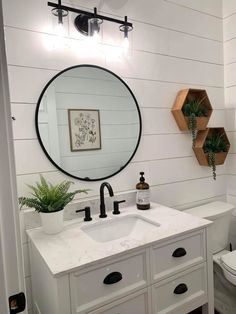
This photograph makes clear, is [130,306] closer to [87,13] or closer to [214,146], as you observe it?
[214,146]

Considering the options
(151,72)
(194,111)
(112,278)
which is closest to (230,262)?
(112,278)

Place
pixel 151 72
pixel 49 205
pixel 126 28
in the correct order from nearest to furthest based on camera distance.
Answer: pixel 49 205
pixel 126 28
pixel 151 72

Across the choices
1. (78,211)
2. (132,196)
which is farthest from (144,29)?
(78,211)

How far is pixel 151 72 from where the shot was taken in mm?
1755

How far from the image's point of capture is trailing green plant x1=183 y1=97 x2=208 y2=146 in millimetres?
1824

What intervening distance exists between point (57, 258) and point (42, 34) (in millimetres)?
1185

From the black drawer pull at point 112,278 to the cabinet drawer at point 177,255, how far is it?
0.18m

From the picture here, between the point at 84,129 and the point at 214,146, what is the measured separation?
110cm

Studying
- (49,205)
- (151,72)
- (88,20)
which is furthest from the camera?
(151,72)

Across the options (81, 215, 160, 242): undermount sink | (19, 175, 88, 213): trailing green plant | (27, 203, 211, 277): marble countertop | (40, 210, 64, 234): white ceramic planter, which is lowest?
(81, 215, 160, 242): undermount sink

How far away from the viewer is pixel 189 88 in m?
1.89

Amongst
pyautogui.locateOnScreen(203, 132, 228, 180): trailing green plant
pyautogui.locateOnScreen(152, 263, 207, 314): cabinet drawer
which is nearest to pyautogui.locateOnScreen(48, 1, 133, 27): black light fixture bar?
pyautogui.locateOnScreen(203, 132, 228, 180): trailing green plant

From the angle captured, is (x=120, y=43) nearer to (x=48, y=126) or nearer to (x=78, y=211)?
(x=48, y=126)

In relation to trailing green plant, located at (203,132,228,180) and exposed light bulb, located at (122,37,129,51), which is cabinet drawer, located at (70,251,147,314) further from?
exposed light bulb, located at (122,37,129,51)
